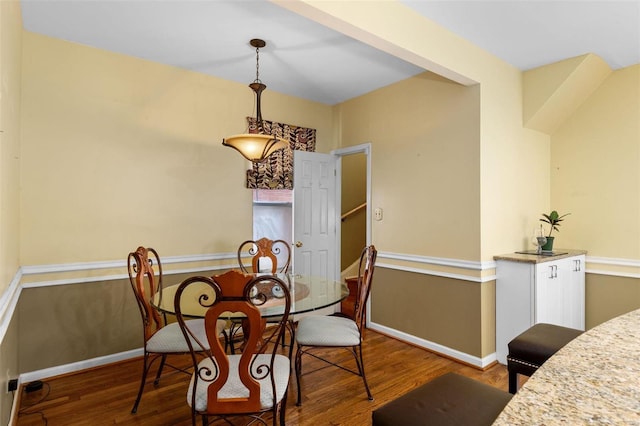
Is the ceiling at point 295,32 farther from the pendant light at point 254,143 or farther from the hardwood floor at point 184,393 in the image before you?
the hardwood floor at point 184,393

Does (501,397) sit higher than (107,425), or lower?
higher

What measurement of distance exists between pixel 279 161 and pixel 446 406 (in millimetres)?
3172

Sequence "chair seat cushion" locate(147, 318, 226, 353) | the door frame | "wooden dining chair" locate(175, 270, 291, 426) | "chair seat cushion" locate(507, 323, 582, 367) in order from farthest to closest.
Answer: the door frame → "chair seat cushion" locate(147, 318, 226, 353) → "chair seat cushion" locate(507, 323, 582, 367) → "wooden dining chair" locate(175, 270, 291, 426)

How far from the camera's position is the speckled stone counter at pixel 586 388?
0.68m

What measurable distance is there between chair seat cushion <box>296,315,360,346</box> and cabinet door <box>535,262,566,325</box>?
1.57m

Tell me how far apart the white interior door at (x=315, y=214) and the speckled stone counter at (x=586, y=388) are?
123 inches

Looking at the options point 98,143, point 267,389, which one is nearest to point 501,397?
point 267,389

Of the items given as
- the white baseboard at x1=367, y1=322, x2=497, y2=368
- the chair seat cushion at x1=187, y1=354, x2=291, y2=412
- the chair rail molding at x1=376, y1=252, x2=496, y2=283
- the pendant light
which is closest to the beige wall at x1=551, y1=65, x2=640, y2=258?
the chair rail molding at x1=376, y1=252, x2=496, y2=283

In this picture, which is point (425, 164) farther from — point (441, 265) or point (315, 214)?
point (315, 214)

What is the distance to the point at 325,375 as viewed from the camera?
2.74 meters

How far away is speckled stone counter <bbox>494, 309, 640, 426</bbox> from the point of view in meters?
0.68

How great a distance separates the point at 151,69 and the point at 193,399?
2.89 metres

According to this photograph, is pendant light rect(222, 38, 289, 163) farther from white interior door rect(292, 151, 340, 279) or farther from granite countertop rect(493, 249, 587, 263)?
granite countertop rect(493, 249, 587, 263)

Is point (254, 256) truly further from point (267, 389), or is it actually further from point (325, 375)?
point (267, 389)
